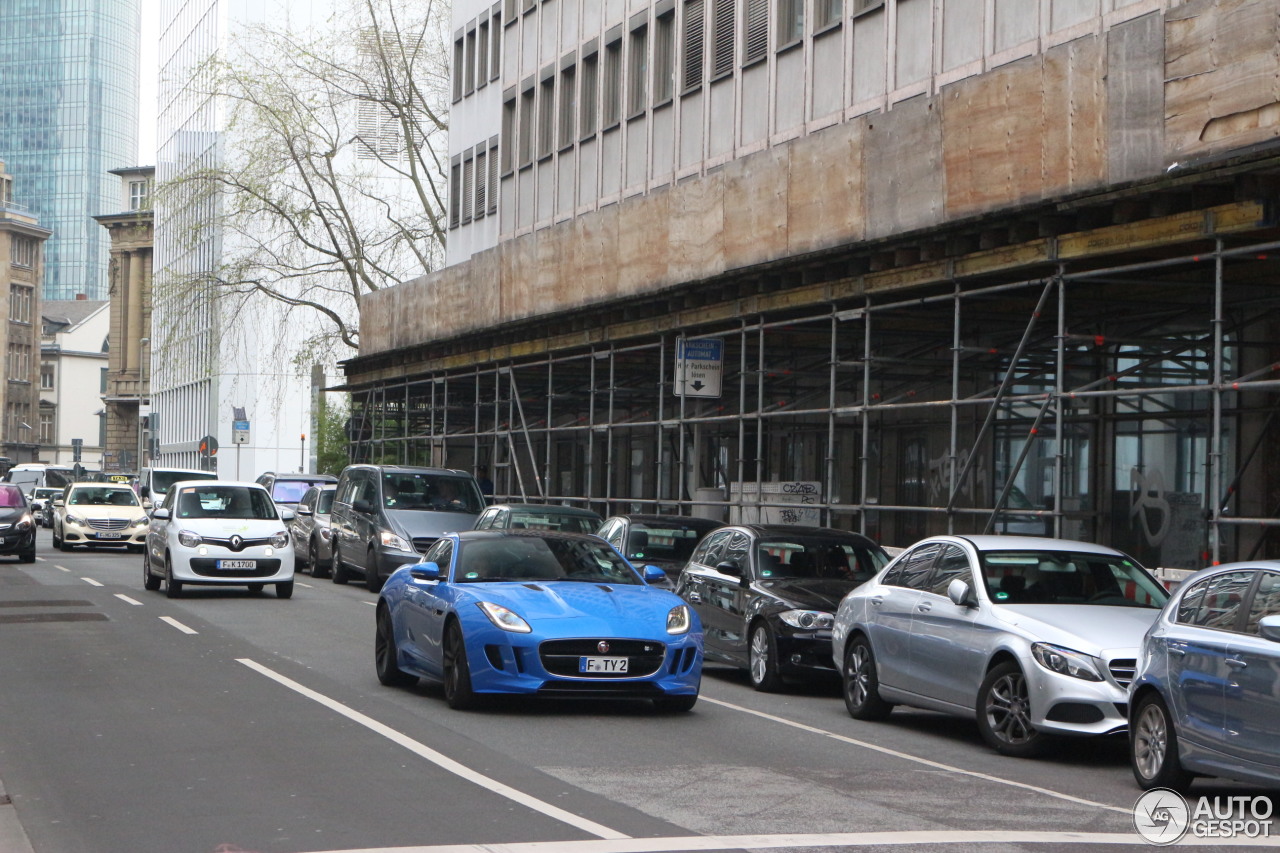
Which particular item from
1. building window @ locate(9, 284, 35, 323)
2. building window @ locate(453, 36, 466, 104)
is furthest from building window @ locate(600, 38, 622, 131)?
building window @ locate(9, 284, 35, 323)

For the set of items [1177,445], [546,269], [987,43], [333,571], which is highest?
[987,43]

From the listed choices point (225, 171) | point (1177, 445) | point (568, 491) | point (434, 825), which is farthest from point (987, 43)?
point (225, 171)

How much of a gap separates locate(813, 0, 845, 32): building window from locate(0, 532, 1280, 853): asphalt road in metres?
13.2

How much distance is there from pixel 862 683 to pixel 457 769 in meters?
4.43

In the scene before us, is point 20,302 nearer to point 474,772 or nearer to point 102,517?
point 102,517

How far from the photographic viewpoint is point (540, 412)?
125 feet

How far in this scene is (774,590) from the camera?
1542 cm

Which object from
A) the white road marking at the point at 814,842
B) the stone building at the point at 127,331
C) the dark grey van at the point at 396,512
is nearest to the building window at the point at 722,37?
the dark grey van at the point at 396,512

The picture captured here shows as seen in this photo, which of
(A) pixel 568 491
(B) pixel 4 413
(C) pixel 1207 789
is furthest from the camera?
(B) pixel 4 413

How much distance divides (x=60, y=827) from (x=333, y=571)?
72.2 ft

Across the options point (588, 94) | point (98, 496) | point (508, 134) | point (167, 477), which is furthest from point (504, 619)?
point (167, 477)

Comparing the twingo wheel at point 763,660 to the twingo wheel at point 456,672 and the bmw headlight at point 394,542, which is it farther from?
the bmw headlight at point 394,542

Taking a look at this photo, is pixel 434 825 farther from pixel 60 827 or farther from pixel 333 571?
pixel 333 571

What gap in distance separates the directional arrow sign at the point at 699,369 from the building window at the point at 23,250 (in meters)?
120
